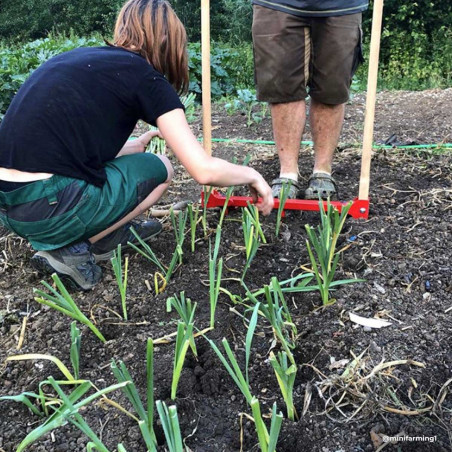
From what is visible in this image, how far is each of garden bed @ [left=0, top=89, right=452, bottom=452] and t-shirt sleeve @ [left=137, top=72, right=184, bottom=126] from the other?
659 mm

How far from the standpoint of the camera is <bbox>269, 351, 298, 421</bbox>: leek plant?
1433 mm

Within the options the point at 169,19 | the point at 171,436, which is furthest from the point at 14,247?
the point at 171,436

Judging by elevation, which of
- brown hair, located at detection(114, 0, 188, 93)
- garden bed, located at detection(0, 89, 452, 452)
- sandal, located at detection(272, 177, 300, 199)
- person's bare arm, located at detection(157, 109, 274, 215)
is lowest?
garden bed, located at detection(0, 89, 452, 452)

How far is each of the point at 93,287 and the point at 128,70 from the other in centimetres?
87

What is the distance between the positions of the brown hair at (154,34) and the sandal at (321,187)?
3.18 ft

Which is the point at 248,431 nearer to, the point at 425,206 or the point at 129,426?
the point at 129,426

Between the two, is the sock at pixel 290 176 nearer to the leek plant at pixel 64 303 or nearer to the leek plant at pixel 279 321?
the leek plant at pixel 279 321

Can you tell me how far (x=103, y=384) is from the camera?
178cm

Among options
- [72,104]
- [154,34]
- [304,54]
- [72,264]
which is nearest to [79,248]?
[72,264]

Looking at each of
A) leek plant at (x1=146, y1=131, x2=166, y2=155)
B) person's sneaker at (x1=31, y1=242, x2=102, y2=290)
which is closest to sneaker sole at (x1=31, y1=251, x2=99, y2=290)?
person's sneaker at (x1=31, y1=242, x2=102, y2=290)

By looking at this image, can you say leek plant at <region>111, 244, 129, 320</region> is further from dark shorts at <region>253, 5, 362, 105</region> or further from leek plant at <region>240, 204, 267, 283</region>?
dark shorts at <region>253, 5, 362, 105</region>

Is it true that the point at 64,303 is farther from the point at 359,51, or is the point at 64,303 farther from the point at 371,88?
the point at 359,51

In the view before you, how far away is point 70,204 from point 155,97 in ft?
1.72

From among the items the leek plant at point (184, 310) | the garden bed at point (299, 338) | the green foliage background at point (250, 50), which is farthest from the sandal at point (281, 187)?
the green foliage background at point (250, 50)
